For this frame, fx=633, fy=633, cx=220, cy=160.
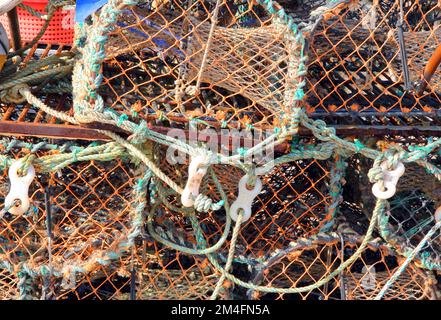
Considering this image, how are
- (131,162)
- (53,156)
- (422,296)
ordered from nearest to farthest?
(53,156)
(131,162)
(422,296)

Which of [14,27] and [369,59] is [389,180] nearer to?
[369,59]

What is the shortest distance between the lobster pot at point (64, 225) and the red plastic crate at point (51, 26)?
1.62ft

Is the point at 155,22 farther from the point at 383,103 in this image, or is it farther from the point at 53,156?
the point at 383,103

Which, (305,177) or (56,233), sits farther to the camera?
(305,177)

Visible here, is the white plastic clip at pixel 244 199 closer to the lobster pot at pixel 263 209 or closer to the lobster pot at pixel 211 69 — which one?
the lobster pot at pixel 263 209

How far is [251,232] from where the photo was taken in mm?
2502

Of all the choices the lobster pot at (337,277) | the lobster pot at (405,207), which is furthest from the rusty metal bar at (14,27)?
the lobster pot at (405,207)

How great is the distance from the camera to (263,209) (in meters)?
2.26

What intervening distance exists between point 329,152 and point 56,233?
101 cm

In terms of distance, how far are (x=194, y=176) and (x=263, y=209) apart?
1.35 ft

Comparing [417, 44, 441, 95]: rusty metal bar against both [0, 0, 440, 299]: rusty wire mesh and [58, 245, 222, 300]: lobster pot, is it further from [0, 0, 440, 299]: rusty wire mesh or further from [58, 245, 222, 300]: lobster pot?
[58, 245, 222, 300]: lobster pot

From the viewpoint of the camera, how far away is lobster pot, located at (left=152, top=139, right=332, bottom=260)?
2.20 m

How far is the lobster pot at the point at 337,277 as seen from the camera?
225 cm

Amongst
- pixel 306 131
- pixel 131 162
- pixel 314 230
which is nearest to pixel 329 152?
pixel 306 131
